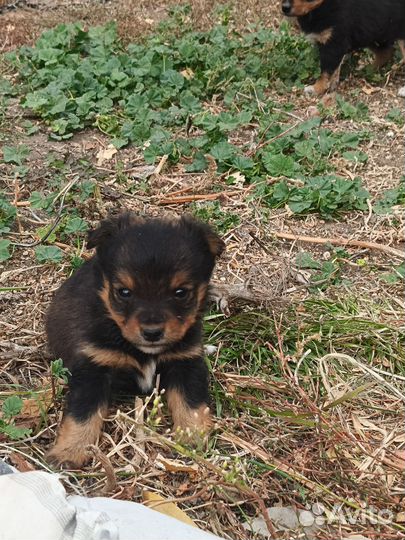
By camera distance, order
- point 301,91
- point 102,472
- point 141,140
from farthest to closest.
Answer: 1. point 301,91
2. point 141,140
3. point 102,472

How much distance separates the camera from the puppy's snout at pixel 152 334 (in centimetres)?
346

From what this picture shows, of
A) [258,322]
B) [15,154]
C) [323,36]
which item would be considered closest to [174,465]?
[258,322]

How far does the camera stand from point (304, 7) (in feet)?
26.6

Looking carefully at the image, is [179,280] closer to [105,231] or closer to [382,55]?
[105,231]

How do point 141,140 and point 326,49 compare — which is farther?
point 326,49

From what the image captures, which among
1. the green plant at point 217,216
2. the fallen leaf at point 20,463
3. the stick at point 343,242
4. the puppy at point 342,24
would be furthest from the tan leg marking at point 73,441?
the puppy at point 342,24

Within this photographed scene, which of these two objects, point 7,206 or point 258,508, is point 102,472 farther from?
point 7,206

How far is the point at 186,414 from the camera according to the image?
3811 millimetres

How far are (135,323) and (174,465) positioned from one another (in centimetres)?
62

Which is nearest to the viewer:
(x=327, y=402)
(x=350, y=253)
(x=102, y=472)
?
(x=102, y=472)

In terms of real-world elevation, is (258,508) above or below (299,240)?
above

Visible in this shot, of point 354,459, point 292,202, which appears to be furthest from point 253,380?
point 292,202

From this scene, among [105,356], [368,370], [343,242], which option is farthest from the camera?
[343,242]

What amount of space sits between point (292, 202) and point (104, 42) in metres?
3.00
